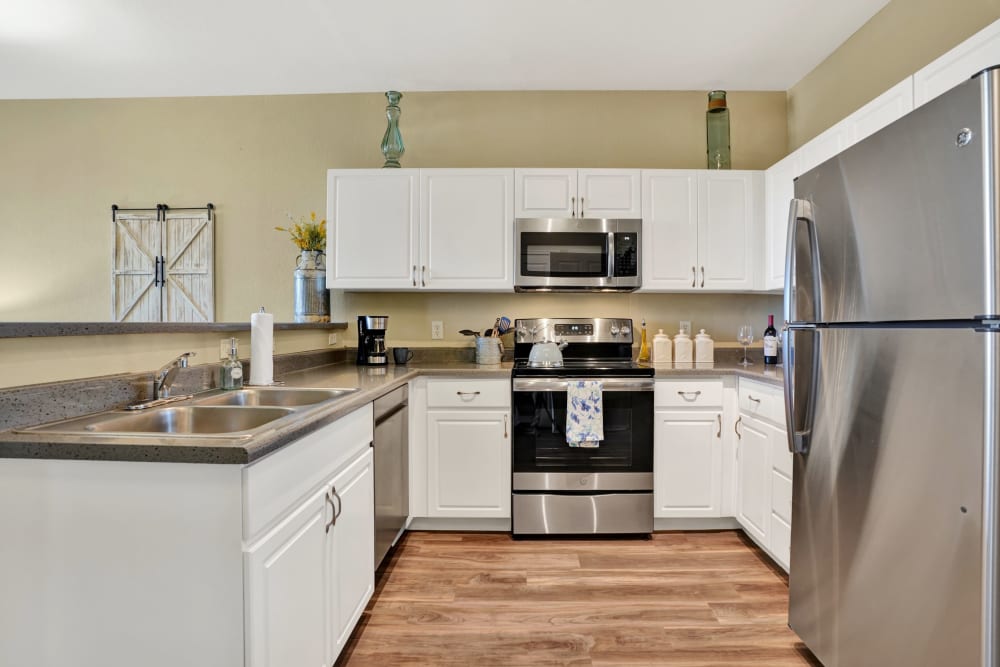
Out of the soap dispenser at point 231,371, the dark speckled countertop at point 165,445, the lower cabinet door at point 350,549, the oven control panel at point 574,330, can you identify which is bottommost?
the lower cabinet door at point 350,549

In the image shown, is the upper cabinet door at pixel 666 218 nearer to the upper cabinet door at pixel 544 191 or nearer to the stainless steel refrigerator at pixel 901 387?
the upper cabinet door at pixel 544 191

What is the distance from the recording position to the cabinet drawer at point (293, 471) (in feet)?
3.28

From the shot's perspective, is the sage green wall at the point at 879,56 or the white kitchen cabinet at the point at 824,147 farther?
the white kitchen cabinet at the point at 824,147

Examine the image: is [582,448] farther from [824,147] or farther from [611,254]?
[824,147]

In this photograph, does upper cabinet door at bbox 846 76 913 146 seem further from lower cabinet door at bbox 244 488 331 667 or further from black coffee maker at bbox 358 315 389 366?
black coffee maker at bbox 358 315 389 366

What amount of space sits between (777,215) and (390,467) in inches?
96.3

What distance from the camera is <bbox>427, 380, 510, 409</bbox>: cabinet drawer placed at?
255 cm

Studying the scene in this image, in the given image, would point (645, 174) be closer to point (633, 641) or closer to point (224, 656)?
point (633, 641)

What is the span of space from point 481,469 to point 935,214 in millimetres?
2069

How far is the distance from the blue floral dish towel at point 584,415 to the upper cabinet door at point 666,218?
790mm

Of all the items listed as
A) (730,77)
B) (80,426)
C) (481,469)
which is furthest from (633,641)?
(730,77)

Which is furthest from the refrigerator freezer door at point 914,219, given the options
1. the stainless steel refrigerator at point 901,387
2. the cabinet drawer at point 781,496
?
the cabinet drawer at point 781,496

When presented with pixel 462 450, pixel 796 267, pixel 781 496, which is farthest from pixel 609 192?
pixel 781 496

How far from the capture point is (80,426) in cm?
116
